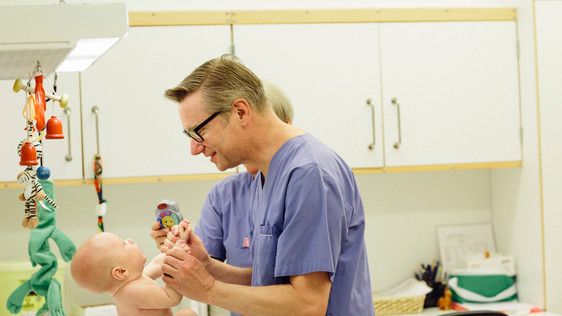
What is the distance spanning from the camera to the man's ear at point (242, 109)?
1736 millimetres

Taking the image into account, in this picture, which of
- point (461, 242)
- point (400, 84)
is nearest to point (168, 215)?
point (400, 84)

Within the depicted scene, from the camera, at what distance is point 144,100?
120 inches

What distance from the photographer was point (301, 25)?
3.20 m

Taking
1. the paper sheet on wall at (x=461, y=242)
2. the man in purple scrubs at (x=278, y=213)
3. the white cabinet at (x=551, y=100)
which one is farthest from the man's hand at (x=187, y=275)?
the paper sheet on wall at (x=461, y=242)

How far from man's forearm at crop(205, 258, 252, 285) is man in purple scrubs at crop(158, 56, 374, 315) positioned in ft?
0.35

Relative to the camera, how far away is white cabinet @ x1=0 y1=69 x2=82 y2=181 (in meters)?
2.93

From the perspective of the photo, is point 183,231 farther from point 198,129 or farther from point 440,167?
point 440,167

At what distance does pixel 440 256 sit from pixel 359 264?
1.93 metres

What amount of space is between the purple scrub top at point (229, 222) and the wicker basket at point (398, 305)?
1206mm

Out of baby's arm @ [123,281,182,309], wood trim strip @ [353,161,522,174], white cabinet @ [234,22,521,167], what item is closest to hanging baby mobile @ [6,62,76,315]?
baby's arm @ [123,281,182,309]

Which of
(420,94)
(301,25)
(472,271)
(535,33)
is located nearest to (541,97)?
(535,33)

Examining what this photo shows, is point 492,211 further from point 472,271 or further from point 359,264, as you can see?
point 359,264

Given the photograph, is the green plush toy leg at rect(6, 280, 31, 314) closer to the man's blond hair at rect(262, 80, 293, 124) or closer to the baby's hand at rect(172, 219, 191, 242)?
the baby's hand at rect(172, 219, 191, 242)

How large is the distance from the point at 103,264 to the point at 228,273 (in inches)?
12.3
